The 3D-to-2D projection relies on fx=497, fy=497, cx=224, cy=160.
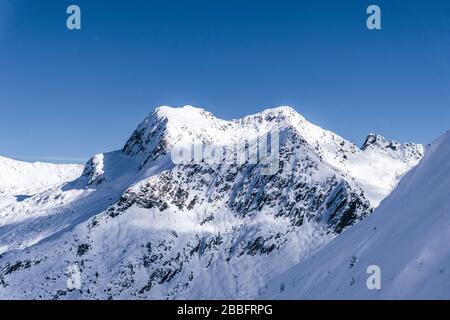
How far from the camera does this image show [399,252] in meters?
18.1

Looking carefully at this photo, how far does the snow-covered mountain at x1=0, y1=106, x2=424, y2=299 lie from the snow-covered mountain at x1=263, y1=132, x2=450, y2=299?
308 feet

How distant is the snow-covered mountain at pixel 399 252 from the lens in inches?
618

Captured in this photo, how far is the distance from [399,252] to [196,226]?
13744cm

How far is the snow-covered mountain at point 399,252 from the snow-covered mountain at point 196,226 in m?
93.7

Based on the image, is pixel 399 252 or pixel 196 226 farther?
pixel 196 226

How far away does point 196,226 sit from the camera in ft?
504

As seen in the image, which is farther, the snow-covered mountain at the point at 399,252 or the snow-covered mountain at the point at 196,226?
the snow-covered mountain at the point at 196,226

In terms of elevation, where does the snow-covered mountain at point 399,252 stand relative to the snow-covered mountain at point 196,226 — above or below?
above

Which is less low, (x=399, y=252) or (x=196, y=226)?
(x=399, y=252)

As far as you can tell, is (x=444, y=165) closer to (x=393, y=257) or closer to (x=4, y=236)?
(x=393, y=257)

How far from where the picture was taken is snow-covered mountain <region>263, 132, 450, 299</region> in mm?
15695

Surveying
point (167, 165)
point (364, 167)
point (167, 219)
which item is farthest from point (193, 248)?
point (364, 167)
